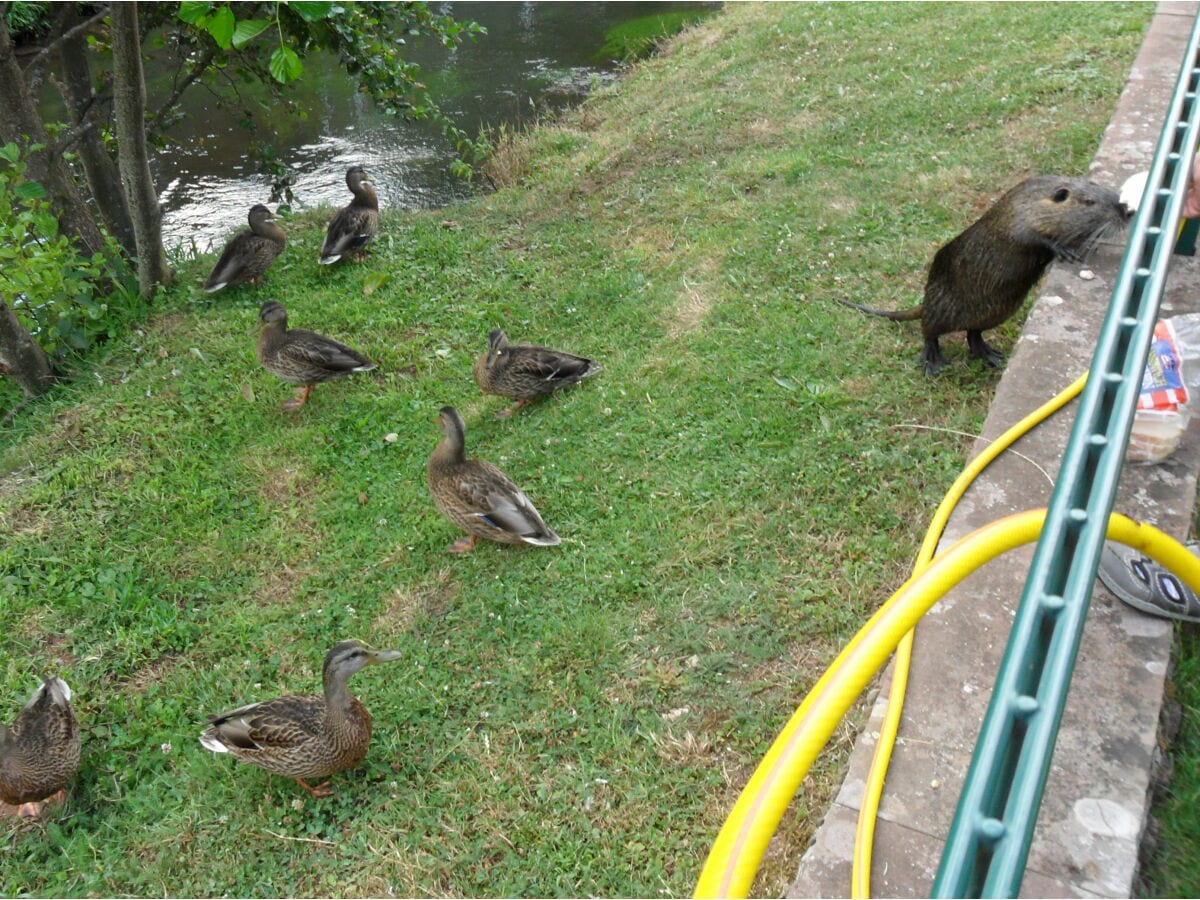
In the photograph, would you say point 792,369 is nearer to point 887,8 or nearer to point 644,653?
point 644,653

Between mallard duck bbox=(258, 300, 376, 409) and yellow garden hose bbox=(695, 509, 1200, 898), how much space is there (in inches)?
185

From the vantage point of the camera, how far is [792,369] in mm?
5273

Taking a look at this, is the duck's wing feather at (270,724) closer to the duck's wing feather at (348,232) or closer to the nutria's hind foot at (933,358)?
the nutria's hind foot at (933,358)

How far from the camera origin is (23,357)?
20.8ft

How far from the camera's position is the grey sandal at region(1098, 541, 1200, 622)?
291 centimetres

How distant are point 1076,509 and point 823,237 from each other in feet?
17.1

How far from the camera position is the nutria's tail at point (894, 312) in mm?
5180

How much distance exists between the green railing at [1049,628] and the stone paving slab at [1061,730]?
45.5 inches

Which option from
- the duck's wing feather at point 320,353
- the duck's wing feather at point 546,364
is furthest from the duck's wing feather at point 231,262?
the duck's wing feather at point 546,364

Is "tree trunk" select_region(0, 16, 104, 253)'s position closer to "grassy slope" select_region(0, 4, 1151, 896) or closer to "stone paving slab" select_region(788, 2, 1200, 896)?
"grassy slope" select_region(0, 4, 1151, 896)

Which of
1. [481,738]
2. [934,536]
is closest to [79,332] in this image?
[481,738]

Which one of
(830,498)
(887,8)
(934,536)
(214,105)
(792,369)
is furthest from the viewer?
(214,105)

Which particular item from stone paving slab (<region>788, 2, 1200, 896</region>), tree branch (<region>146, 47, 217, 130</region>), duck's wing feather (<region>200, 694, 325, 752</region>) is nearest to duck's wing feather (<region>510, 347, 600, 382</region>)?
duck's wing feather (<region>200, 694, 325, 752</region>)

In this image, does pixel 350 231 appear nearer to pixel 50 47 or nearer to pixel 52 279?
pixel 52 279
